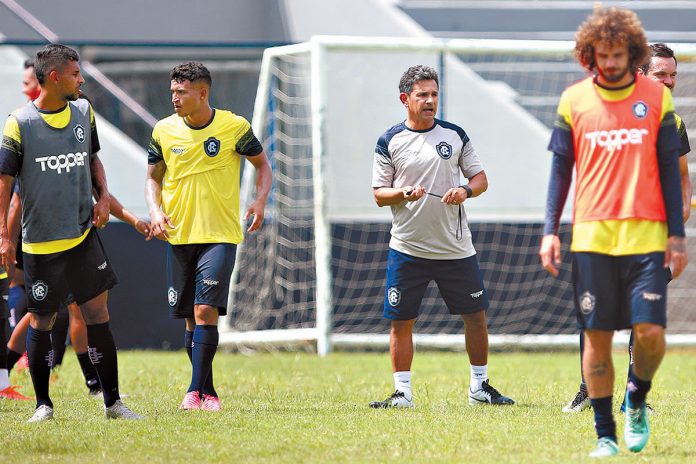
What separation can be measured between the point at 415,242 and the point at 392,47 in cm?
530

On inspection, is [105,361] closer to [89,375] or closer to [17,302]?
[89,375]

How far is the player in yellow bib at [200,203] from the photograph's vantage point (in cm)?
762

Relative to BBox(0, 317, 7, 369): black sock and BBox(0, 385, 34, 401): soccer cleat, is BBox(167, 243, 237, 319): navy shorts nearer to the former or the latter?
BBox(0, 317, 7, 369): black sock

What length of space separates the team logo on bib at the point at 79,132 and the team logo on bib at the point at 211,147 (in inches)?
33.9

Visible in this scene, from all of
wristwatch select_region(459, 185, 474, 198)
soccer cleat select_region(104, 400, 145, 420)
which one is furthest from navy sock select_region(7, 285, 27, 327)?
wristwatch select_region(459, 185, 474, 198)

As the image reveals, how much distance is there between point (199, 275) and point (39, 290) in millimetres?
1031

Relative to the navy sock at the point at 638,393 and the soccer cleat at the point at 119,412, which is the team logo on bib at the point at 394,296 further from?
Answer: the navy sock at the point at 638,393

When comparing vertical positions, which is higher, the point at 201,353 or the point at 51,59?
the point at 51,59

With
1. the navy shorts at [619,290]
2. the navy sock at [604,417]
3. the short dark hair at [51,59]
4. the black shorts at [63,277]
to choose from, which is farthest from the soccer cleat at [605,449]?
the short dark hair at [51,59]

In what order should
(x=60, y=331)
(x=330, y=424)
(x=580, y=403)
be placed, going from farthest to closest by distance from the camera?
(x=60, y=331)
(x=580, y=403)
(x=330, y=424)

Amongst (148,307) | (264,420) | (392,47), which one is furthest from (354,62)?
(264,420)

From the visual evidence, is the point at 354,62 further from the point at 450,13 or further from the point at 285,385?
the point at 285,385

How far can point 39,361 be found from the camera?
23.7ft

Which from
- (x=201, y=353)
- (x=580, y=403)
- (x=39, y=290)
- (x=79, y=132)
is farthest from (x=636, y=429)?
(x=79, y=132)
